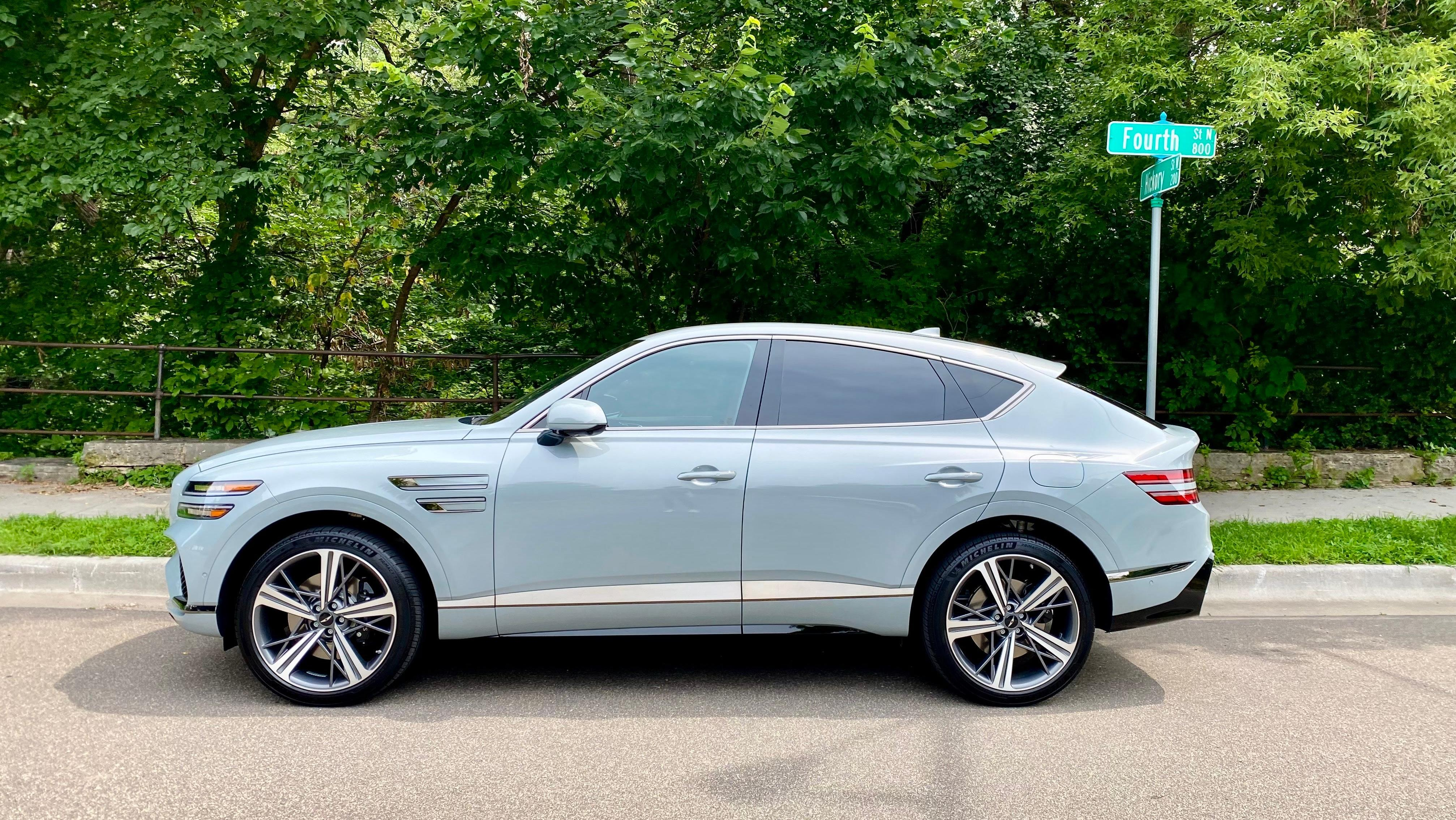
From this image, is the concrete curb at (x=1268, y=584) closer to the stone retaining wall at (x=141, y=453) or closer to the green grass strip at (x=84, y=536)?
the green grass strip at (x=84, y=536)

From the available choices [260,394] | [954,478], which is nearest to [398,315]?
[260,394]

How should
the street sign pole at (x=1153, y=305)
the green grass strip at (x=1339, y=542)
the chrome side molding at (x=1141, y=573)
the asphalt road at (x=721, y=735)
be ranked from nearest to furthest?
the asphalt road at (x=721, y=735) < the chrome side molding at (x=1141, y=573) < the street sign pole at (x=1153, y=305) < the green grass strip at (x=1339, y=542)

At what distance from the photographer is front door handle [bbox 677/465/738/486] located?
15.3 ft

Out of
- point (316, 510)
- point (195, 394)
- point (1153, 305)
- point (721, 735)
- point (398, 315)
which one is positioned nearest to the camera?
point (721, 735)

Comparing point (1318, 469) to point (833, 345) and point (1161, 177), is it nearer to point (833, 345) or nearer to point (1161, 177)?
point (1161, 177)

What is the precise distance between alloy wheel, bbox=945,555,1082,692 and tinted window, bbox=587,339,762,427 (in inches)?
53.3

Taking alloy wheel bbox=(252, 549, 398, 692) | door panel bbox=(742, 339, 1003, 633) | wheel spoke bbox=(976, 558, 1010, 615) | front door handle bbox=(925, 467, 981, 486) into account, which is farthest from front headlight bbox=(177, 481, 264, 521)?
wheel spoke bbox=(976, 558, 1010, 615)

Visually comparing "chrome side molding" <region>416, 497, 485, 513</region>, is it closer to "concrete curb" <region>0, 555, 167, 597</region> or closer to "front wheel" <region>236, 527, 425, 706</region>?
"front wheel" <region>236, 527, 425, 706</region>

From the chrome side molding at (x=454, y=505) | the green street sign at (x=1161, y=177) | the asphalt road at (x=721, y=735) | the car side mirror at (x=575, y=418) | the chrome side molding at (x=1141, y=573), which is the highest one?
the green street sign at (x=1161, y=177)

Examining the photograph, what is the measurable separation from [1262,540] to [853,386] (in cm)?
434

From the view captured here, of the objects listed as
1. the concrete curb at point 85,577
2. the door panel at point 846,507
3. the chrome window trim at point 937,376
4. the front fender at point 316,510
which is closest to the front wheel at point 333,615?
the front fender at point 316,510

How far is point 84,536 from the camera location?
23.8 ft

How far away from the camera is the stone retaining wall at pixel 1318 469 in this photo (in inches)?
404

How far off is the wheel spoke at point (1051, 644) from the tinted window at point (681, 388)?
1.67 metres
